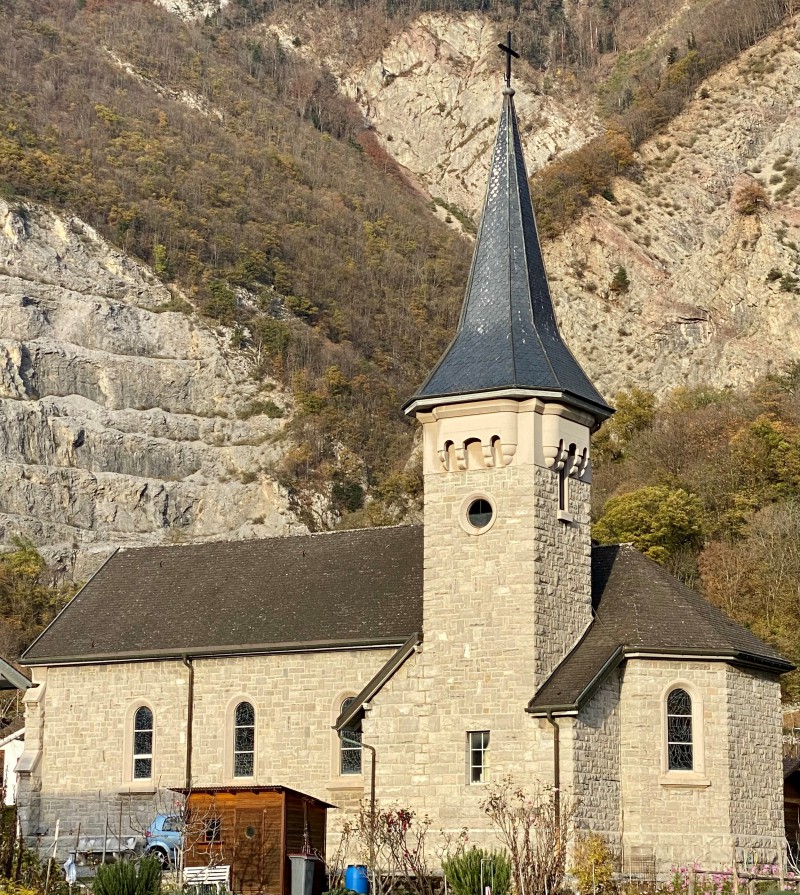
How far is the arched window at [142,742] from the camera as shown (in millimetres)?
41000

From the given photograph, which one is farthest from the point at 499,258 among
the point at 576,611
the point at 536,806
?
the point at 536,806

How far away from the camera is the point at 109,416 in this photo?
96688 millimetres

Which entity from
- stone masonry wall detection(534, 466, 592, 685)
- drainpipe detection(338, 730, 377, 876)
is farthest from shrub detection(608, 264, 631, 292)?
drainpipe detection(338, 730, 377, 876)

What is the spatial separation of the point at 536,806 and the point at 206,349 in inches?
2910

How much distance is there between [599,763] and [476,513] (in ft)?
19.1

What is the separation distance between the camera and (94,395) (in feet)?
320

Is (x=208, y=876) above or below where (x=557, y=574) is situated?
below

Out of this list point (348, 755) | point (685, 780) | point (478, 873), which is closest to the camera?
point (478, 873)

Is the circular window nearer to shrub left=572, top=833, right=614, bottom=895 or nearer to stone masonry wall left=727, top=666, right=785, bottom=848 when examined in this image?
stone masonry wall left=727, top=666, right=785, bottom=848

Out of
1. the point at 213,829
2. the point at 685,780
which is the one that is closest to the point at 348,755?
the point at 213,829

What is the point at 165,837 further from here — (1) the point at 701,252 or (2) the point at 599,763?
(1) the point at 701,252

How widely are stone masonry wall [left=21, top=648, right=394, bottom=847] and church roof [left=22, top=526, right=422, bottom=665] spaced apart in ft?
1.54

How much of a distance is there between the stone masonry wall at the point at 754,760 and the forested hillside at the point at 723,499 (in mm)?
19236

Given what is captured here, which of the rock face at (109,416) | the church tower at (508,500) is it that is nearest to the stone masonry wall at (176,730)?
the church tower at (508,500)
